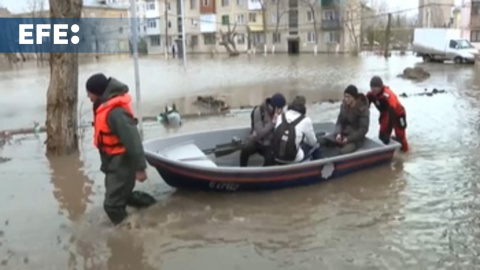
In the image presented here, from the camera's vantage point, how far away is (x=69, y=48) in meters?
9.59

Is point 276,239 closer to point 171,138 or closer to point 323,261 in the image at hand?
point 323,261

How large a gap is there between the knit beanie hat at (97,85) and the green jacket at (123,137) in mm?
53

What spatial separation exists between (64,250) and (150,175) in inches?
111

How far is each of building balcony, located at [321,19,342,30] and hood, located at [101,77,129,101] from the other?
191ft

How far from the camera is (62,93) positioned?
9516 mm

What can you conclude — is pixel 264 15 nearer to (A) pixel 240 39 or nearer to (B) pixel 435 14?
(A) pixel 240 39

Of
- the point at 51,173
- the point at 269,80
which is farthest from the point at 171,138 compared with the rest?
the point at 269,80

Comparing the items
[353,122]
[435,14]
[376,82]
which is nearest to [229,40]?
[435,14]

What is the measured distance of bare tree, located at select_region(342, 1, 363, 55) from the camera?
60.8 m

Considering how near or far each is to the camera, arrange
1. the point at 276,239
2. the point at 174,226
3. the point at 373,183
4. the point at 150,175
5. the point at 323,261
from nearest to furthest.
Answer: the point at 323,261
the point at 276,239
the point at 174,226
the point at 373,183
the point at 150,175

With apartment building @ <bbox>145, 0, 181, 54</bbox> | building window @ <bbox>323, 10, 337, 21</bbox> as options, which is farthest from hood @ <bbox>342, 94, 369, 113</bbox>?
apartment building @ <bbox>145, 0, 181, 54</bbox>

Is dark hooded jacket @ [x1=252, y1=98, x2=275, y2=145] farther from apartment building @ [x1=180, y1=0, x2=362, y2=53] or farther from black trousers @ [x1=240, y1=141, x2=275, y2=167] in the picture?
apartment building @ [x1=180, y1=0, x2=362, y2=53]

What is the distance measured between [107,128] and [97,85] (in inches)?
18.5

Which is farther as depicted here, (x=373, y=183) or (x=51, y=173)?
(x=51, y=173)
